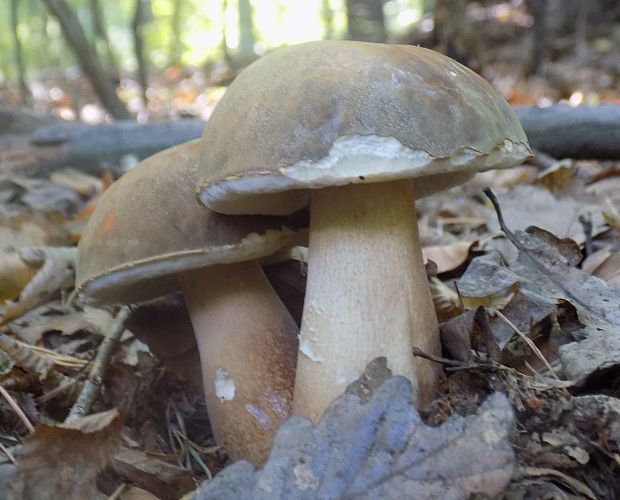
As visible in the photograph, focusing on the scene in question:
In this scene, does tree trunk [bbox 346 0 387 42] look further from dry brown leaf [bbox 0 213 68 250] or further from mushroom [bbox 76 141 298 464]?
mushroom [bbox 76 141 298 464]

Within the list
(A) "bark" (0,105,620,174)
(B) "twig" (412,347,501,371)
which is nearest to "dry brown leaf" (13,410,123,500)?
(B) "twig" (412,347,501,371)

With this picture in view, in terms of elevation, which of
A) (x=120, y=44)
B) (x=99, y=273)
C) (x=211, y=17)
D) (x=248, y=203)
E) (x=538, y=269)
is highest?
(x=248, y=203)

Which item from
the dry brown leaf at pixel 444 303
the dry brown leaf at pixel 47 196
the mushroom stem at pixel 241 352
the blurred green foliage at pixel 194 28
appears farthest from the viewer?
the blurred green foliage at pixel 194 28

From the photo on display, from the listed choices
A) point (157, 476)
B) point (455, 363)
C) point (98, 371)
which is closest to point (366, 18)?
point (98, 371)

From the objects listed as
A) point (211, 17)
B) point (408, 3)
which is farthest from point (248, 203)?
point (408, 3)

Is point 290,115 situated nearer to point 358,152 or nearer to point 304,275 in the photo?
point 358,152

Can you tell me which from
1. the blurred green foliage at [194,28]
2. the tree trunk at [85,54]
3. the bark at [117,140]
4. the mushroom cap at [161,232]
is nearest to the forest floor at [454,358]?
the mushroom cap at [161,232]

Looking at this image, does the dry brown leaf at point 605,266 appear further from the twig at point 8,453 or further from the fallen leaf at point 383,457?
the twig at point 8,453
